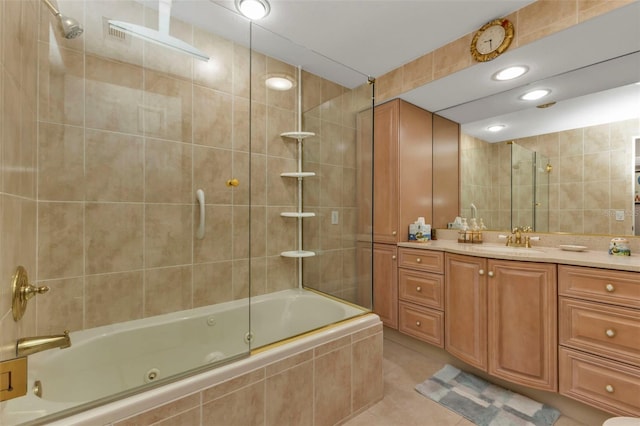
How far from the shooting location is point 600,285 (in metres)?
1.45

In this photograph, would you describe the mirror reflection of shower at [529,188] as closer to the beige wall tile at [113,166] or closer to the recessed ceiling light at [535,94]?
the recessed ceiling light at [535,94]

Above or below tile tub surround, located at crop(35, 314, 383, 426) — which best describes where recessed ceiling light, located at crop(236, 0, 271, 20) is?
above

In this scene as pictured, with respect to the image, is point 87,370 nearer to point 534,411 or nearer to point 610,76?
point 534,411

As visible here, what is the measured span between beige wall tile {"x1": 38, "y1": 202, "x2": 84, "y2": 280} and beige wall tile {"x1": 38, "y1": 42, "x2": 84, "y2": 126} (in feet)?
1.48

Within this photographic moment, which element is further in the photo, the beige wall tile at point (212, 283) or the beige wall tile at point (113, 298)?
the beige wall tile at point (212, 283)

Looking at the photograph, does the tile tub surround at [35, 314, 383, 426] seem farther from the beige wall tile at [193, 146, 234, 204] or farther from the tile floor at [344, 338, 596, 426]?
the beige wall tile at [193, 146, 234, 204]

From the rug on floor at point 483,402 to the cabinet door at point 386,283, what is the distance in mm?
585

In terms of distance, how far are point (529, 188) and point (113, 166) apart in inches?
117

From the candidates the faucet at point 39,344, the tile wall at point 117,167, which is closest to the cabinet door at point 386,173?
the tile wall at point 117,167

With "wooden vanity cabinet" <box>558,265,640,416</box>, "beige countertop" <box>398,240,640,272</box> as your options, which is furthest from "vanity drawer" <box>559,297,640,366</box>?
"beige countertop" <box>398,240,640,272</box>

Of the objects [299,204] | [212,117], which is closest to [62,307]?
[212,117]

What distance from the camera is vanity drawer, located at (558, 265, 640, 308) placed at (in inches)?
53.7

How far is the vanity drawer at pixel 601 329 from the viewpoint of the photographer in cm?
136

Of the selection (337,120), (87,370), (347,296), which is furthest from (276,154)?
(87,370)
